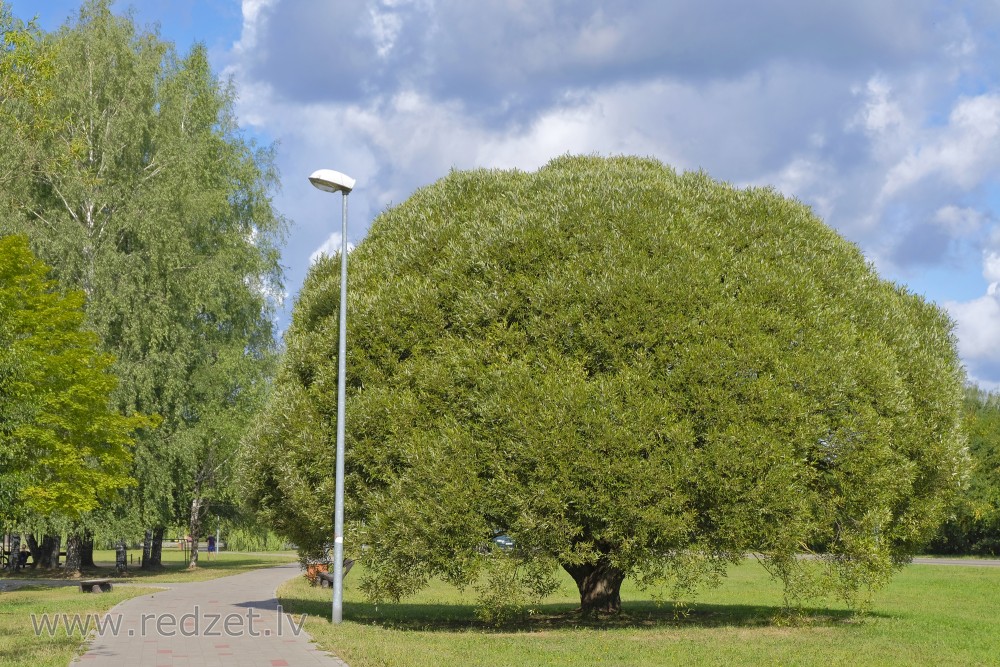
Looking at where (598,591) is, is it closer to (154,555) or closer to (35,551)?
(154,555)

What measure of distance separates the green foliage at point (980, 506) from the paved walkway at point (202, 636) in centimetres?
4173

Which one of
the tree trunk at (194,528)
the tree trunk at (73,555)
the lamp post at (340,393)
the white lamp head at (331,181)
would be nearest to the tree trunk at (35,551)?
the tree trunk at (194,528)

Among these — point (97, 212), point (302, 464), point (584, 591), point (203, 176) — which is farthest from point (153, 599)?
point (203, 176)

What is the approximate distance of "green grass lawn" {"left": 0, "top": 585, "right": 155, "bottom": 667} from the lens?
12.4 m

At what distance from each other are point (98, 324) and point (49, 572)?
11.1 meters

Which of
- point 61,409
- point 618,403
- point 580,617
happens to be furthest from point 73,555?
point 618,403

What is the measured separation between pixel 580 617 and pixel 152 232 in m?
21.0

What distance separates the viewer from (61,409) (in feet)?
80.7

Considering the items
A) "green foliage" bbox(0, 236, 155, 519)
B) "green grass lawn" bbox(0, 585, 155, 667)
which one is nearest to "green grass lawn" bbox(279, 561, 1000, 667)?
"green grass lawn" bbox(0, 585, 155, 667)

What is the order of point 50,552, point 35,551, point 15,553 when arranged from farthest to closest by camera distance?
point 35,551, point 50,552, point 15,553

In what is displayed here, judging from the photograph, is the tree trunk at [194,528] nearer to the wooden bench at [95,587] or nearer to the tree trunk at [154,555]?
the tree trunk at [154,555]

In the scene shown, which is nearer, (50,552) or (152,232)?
(152,232)

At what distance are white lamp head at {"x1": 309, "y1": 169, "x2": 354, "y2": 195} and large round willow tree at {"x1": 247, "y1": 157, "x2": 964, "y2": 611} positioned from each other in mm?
1752

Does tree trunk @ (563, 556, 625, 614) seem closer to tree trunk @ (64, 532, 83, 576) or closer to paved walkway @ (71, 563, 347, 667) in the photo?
paved walkway @ (71, 563, 347, 667)
